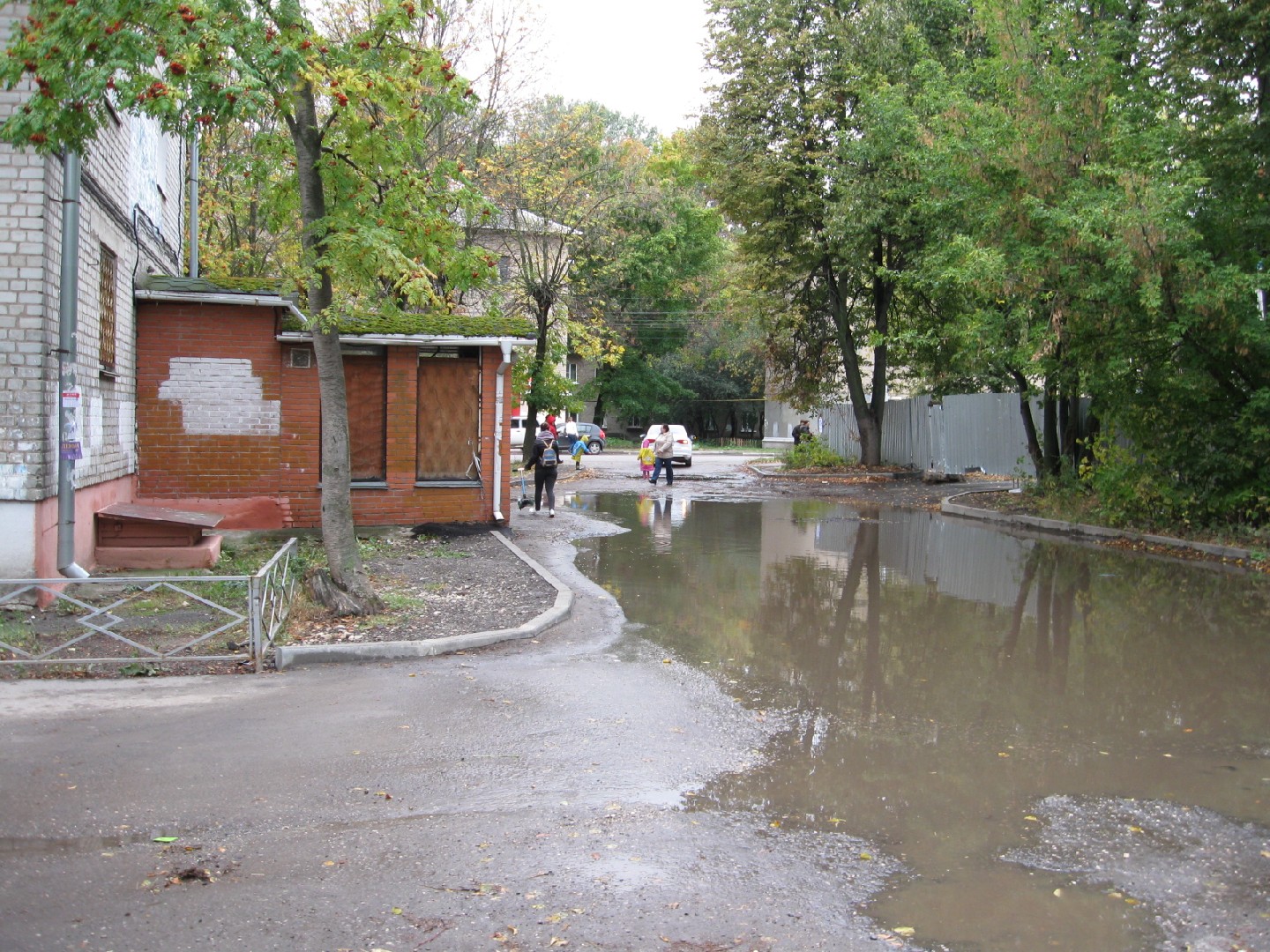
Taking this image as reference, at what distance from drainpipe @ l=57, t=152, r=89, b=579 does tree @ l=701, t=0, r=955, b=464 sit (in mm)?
19952

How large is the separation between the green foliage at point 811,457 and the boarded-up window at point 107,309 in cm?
2529

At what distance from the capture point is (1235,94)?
16109 millimetres

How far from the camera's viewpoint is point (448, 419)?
16688 mm

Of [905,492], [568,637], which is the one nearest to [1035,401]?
[905,492]

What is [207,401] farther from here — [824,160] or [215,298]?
[824,160]

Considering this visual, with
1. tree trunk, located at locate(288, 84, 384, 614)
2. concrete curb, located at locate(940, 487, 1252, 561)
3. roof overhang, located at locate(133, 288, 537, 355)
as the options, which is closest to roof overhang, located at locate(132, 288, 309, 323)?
roof overhang, located at locate(133, 288, 537, 355)

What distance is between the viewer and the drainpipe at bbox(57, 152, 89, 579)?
9.55 metres

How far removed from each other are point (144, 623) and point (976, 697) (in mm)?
6729

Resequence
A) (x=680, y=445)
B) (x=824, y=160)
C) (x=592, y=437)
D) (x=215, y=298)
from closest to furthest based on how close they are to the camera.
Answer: (x=215, y=298) → (x=824, y=160) → (x=680, y=445) → (x=592, y=437)

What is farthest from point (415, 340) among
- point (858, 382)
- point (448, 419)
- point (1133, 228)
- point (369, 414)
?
point (858, 382)

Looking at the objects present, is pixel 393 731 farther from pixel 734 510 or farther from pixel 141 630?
pixel 734 510

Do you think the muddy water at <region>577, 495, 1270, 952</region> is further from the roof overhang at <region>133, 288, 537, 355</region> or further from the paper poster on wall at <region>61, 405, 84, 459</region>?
the paper poster on wall at <region>61, 405, 84, 459</region>

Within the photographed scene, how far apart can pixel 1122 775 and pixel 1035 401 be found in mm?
22888

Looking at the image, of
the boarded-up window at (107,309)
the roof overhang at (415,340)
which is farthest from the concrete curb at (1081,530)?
the boarded-up window at (107,309)
